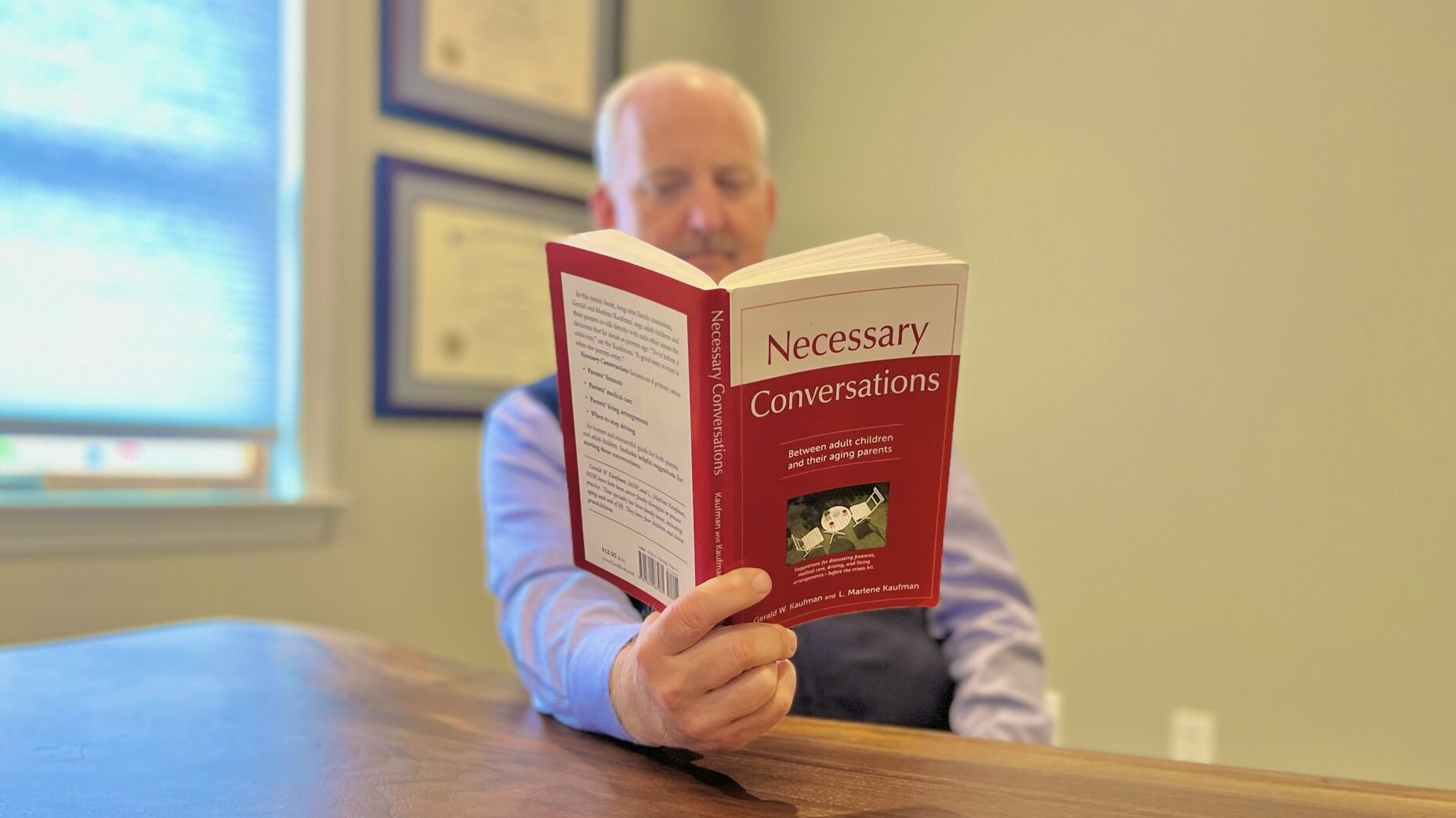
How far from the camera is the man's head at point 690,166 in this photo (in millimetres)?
1212

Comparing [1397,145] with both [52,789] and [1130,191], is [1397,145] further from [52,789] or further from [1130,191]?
[52,789]

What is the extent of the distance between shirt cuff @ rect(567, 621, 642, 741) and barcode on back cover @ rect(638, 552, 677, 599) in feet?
0.27

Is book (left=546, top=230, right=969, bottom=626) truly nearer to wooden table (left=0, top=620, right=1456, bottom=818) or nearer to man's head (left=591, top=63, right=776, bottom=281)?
wooden table (left=0, top=620, right=1456, bottom=818)

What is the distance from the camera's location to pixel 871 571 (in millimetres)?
681

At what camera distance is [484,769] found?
0.73 m

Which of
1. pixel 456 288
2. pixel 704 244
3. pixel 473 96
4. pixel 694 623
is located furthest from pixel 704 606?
pixel 473 96

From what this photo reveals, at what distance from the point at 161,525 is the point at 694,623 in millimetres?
1561

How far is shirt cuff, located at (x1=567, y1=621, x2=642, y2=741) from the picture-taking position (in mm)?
770

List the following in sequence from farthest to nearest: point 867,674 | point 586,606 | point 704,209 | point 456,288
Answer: point 456,288, point 704,209, point 867,674, point 586,606

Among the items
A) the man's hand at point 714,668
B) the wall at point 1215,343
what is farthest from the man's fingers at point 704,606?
the wall at point 1215,343

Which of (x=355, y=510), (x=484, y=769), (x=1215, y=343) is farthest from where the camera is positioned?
(x=355, y=510)

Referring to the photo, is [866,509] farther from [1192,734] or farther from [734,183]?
[1192,734]

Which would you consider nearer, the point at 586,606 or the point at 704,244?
the point at 586,606

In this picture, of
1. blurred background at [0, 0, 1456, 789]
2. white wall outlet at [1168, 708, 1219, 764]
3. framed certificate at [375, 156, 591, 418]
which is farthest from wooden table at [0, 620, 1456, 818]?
white wall outlet at [1168, 708, 1219, 764]
